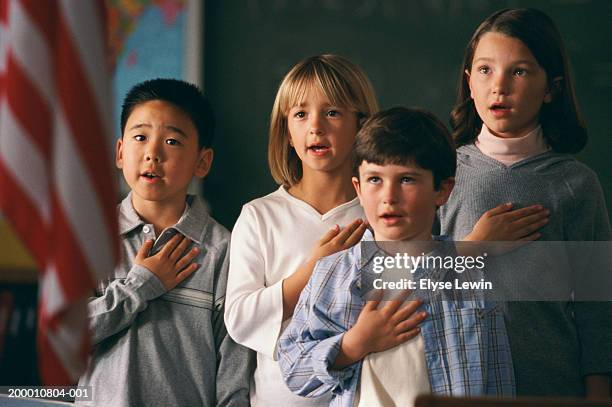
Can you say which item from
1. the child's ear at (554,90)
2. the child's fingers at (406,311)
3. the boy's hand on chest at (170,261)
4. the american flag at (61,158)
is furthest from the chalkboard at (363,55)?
the american flag at (61,158)

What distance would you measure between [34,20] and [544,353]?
4.52 ft

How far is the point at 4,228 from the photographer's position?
138 inches

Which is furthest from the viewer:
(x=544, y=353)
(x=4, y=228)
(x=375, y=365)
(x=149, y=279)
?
(x=4, y=228)

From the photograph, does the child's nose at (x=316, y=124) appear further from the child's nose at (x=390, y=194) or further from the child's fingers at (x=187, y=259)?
the child's fingers at (x=187, y=259)

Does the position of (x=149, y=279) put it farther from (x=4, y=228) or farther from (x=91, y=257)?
(x=4, y=228)

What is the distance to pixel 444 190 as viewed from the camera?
80.8 inches

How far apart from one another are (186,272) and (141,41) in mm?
1137

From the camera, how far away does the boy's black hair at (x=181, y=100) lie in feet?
8.18

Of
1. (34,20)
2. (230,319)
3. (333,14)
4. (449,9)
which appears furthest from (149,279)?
(449,9)

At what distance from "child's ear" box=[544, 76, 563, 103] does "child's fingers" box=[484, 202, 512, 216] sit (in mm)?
296

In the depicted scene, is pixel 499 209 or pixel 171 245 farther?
pixel 171 245

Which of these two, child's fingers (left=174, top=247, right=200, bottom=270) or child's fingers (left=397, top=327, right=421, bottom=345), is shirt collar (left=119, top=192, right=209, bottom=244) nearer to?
child's fingers (left=174, top=247, right=200, bottom=270)

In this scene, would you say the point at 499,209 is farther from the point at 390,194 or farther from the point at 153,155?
the point at 153,155

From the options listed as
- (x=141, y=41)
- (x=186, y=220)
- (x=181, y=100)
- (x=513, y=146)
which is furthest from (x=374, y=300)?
(x=141, y=41)
